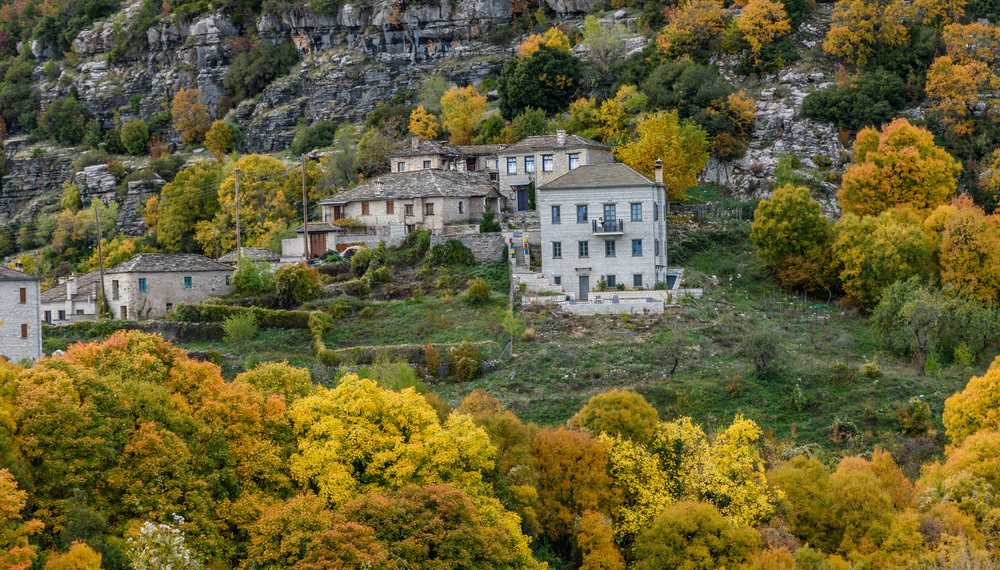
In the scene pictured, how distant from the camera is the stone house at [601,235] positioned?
193ft

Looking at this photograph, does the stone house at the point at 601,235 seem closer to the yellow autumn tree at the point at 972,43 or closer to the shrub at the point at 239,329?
the shrub at the point at 239,329

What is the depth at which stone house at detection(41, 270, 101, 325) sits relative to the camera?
64.5 meters

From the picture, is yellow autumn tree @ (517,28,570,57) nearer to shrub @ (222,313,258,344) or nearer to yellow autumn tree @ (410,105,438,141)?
yellow autumn tree @ (410,105,438,141)

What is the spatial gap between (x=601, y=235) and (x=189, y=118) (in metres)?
73.5

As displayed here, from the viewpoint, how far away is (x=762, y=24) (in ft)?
281

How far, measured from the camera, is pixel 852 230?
58125 millimetres

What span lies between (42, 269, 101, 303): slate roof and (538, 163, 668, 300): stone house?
2766 centimetres

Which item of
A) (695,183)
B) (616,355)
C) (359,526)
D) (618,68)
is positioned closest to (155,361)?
(359,526)

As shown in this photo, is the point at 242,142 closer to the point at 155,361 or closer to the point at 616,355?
the point at 616,355

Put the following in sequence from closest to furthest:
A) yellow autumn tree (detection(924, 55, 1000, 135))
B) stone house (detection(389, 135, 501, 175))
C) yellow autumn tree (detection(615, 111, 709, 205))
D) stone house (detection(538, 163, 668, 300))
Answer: stone house (detection(538, 163, 668, 300)), yellow autumn tree (detection(615, 111, 709, 205)), yellow autumn tree (detection(924, 55, 1000, 135)), stone house (detection(389, 135, 501, 175))

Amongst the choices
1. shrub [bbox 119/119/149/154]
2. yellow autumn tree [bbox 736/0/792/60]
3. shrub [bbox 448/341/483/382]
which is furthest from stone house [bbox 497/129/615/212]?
shrub [bbox 119/119/149/154]

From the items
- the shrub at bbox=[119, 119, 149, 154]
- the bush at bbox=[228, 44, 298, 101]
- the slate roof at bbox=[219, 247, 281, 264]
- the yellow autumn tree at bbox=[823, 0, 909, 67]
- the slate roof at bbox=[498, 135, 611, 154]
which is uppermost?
the bush at bbox=[228, 44, 298, 101]

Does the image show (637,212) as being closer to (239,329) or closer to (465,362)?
(465,362)

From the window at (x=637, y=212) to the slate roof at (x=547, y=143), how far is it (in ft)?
46.1
